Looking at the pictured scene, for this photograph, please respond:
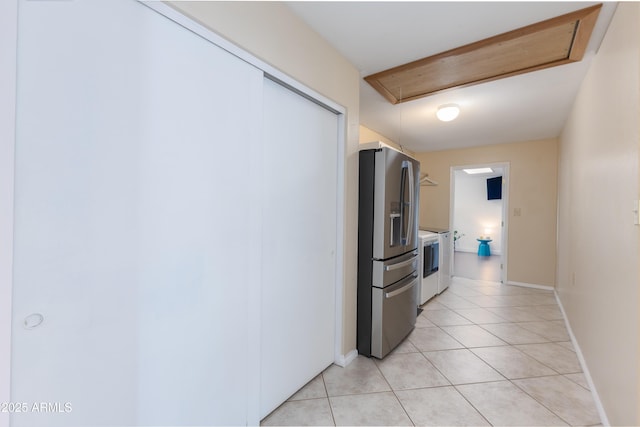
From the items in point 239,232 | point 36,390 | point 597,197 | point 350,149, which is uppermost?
point 350,149

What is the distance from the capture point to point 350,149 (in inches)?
87.7

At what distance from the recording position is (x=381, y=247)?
225cm

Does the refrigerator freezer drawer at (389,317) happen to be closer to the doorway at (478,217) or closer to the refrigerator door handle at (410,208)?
the refrigerator door handle at (410,208)

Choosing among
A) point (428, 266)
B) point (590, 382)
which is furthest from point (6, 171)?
point (428, 266)

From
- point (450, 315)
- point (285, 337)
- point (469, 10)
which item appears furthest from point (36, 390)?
point (450, 315)

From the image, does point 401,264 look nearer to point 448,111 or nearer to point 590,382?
point 590,382

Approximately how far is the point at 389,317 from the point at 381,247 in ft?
2.00

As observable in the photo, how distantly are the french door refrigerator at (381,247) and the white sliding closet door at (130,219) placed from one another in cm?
111

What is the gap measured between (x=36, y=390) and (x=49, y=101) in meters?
0.85

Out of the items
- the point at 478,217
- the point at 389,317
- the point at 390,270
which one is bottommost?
the point at 389,317

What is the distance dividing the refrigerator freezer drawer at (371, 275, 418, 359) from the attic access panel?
1.81 meters

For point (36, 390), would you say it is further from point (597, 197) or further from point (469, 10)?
point (597, 197)

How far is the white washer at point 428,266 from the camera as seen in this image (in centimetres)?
343

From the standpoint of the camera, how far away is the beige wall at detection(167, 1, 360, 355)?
51.2 inches
